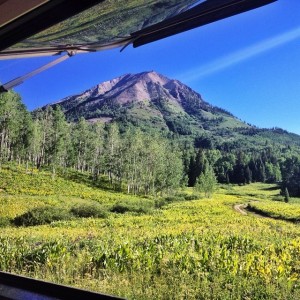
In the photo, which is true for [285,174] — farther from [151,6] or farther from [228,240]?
[151,6]

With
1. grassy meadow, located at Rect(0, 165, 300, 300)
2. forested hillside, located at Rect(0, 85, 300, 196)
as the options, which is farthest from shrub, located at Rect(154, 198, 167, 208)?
forested hillside, located at Rect(0, 85, 300, 196)

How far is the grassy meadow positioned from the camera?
3383mm

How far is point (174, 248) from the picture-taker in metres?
4.34

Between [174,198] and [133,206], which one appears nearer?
[174,198]

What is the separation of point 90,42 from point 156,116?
628 centimetres

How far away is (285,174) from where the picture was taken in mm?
3334

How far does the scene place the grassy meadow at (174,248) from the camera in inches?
133

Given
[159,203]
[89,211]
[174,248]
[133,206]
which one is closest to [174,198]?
[159,203]

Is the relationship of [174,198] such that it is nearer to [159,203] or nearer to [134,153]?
[159,203]

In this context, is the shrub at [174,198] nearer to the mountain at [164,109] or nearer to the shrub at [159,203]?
the shrub at [159,203]

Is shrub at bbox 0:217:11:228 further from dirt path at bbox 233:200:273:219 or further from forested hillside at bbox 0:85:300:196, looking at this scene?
dirt path at bbox 233:200:273:219

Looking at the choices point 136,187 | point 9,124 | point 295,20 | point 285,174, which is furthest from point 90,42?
point 9,124

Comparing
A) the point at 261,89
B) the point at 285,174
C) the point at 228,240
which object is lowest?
the point at 228,240

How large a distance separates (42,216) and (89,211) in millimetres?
999
